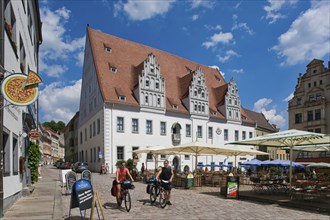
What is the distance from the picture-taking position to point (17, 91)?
27.9ft

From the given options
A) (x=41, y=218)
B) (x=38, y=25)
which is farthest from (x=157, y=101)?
(x=41, y=218)

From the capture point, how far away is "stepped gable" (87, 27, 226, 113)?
139 ft

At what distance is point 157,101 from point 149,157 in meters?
7.29

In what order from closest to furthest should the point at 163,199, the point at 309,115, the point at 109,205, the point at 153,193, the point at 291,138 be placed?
the point at 163,199 → the point at 109,205 → the point at 153,193 → the point at 291,138 → the point at 309,115

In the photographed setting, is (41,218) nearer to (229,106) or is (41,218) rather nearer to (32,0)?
(32,0)

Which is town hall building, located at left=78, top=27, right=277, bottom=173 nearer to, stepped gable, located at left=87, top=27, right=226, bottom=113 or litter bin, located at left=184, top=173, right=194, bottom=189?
stepped gable, located at left=87, top=27, right=226, bottom=113

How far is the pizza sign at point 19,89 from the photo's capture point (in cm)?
837

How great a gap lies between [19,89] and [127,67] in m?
38.0

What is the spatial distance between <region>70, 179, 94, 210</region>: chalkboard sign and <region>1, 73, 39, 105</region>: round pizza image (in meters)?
2.62

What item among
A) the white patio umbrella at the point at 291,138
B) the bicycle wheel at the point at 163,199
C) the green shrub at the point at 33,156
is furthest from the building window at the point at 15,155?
the white patio umbrella at the point at 291,138

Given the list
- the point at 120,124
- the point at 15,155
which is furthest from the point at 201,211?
the point at 120,124

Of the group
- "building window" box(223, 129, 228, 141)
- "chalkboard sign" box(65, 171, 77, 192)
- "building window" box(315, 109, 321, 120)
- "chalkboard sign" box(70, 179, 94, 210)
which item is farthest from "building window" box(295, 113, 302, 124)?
"chalkboard sign" box(70, 179, 94, 210)

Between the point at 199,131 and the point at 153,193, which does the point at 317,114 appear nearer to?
the point at 199,131

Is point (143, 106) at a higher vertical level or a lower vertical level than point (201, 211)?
higher
